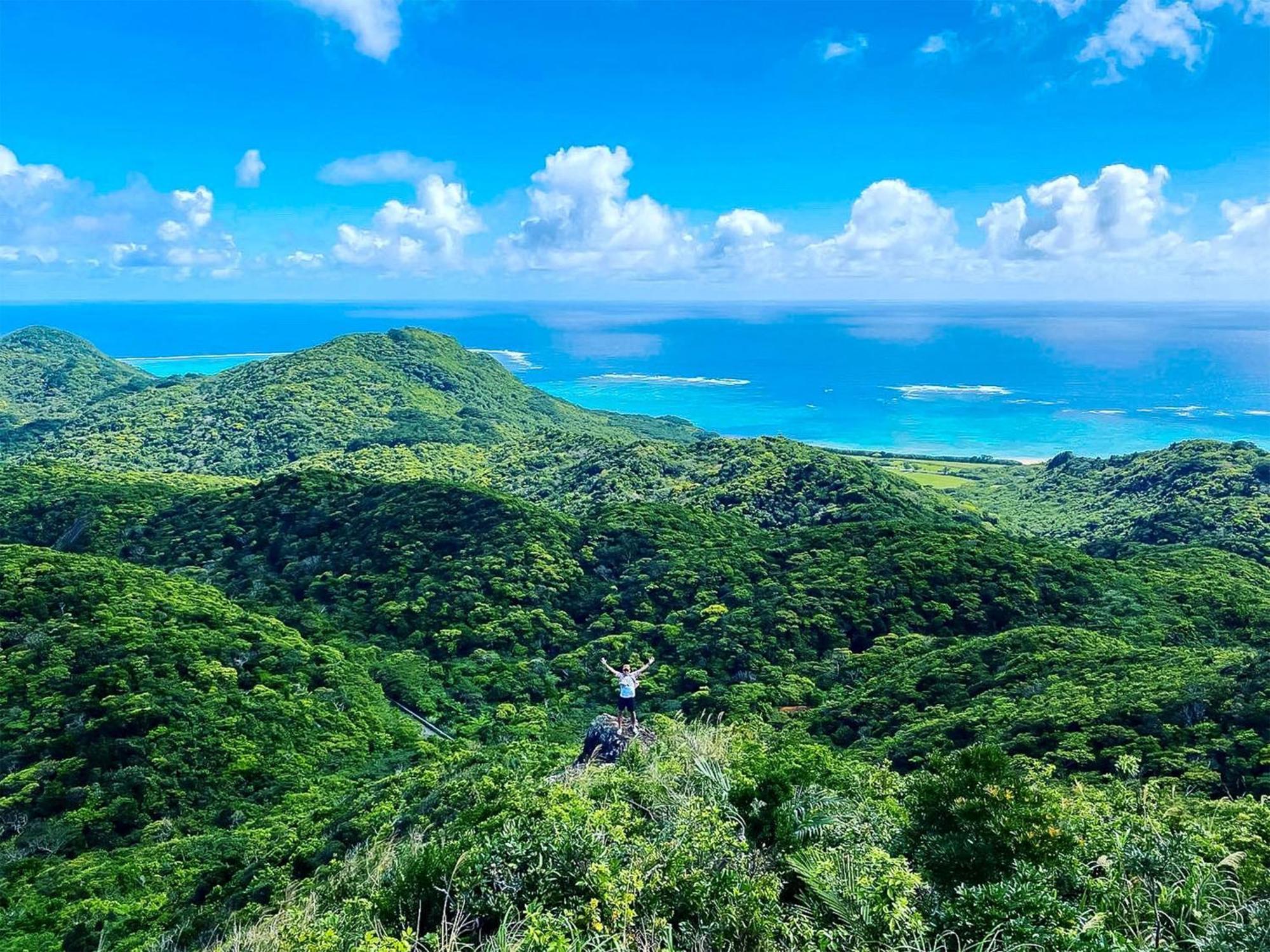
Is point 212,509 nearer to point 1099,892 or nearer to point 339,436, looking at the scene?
point 339,436

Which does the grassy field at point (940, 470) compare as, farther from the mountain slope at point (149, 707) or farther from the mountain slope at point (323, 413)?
the mountain slope at point (149, 707)

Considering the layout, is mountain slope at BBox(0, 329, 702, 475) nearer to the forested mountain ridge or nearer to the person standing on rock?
the forested mountain ridge

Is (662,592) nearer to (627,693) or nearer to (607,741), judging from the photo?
(607,741)

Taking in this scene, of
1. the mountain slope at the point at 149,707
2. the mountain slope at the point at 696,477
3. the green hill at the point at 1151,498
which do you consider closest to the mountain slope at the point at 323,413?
the mountain slope at the point at 696,477

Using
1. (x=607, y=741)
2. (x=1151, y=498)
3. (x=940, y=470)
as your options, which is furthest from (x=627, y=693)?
(x=940, y=470)

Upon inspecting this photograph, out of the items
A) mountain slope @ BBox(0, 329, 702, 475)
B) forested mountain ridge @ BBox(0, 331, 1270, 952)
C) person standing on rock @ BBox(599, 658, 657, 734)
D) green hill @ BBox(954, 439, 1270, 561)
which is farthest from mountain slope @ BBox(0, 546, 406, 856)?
mountain slope @ BBox(0, 329, 702, 475)

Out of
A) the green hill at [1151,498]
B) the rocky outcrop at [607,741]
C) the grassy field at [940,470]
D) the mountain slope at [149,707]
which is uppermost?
the rocky outcrop at [607,741]
